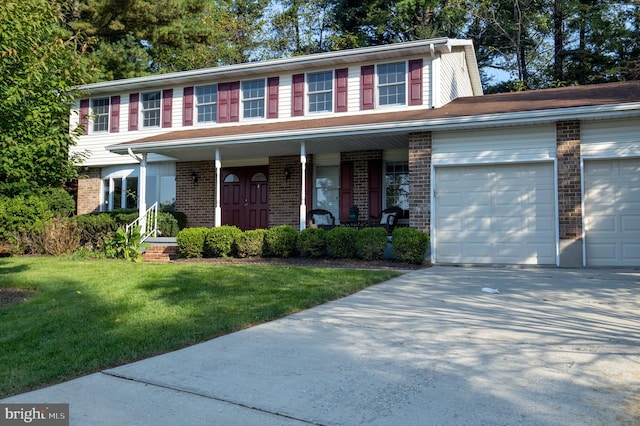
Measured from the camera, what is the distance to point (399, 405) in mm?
3324

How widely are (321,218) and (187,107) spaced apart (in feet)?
19.6

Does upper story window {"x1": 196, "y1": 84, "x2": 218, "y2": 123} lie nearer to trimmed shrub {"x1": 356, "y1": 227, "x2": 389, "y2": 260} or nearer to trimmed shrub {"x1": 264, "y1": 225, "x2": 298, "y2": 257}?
trimmed shrub {"x1": 264, "y1": 225, "x2": 298, "y2": 257}

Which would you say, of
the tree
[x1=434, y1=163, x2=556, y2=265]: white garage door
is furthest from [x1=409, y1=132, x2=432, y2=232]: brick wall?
the tree

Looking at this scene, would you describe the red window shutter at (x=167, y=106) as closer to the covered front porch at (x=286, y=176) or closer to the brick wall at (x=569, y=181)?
the covered front porch at (x=286, y=176)

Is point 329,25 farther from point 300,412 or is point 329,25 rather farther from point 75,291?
point 300,412

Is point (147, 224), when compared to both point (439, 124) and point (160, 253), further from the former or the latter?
point (439, 124)

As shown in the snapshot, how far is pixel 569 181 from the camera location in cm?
1045

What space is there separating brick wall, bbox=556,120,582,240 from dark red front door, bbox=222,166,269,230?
8.56 metres

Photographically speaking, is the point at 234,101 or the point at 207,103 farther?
the point at 207,103

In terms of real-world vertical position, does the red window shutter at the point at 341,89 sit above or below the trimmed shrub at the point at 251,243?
above

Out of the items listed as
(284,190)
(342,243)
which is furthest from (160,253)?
(342,243)

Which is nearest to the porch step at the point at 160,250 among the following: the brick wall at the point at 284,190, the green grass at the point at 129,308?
the brick wall at the point at 284,190

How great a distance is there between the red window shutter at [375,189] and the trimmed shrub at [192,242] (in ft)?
15.1

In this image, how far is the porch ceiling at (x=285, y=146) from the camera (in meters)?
13.0
